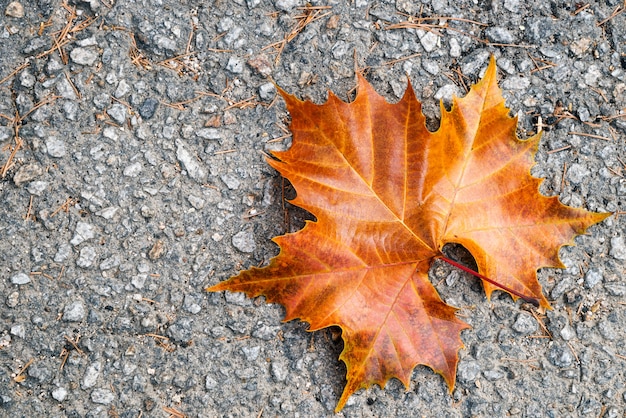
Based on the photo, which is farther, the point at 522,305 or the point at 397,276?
the point at 522,305

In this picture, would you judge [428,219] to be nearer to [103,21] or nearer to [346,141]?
[346,141]

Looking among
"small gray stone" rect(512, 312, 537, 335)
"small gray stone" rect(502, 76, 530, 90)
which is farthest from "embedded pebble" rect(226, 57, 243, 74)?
"small gray stone" rect(512, 312, 537, 335)

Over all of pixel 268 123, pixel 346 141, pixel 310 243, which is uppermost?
pixel 346 141

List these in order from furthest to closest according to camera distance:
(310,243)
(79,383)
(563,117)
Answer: (563,117)
(79,383)
(310,243)

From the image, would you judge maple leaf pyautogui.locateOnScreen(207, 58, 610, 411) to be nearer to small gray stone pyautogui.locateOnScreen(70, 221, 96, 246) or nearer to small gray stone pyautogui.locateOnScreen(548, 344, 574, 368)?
small gray stone pyautogui.locateOnScreen(548, 344, 574, 368)

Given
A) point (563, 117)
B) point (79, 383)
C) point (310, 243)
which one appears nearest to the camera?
point (310, 243)

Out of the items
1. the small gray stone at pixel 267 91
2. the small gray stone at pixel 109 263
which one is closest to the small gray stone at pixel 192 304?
the small gray stone at pixel 109 263

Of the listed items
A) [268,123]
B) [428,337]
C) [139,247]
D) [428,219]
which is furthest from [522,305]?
[139,247]

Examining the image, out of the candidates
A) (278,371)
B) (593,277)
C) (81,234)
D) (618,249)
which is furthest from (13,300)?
(618,249)
